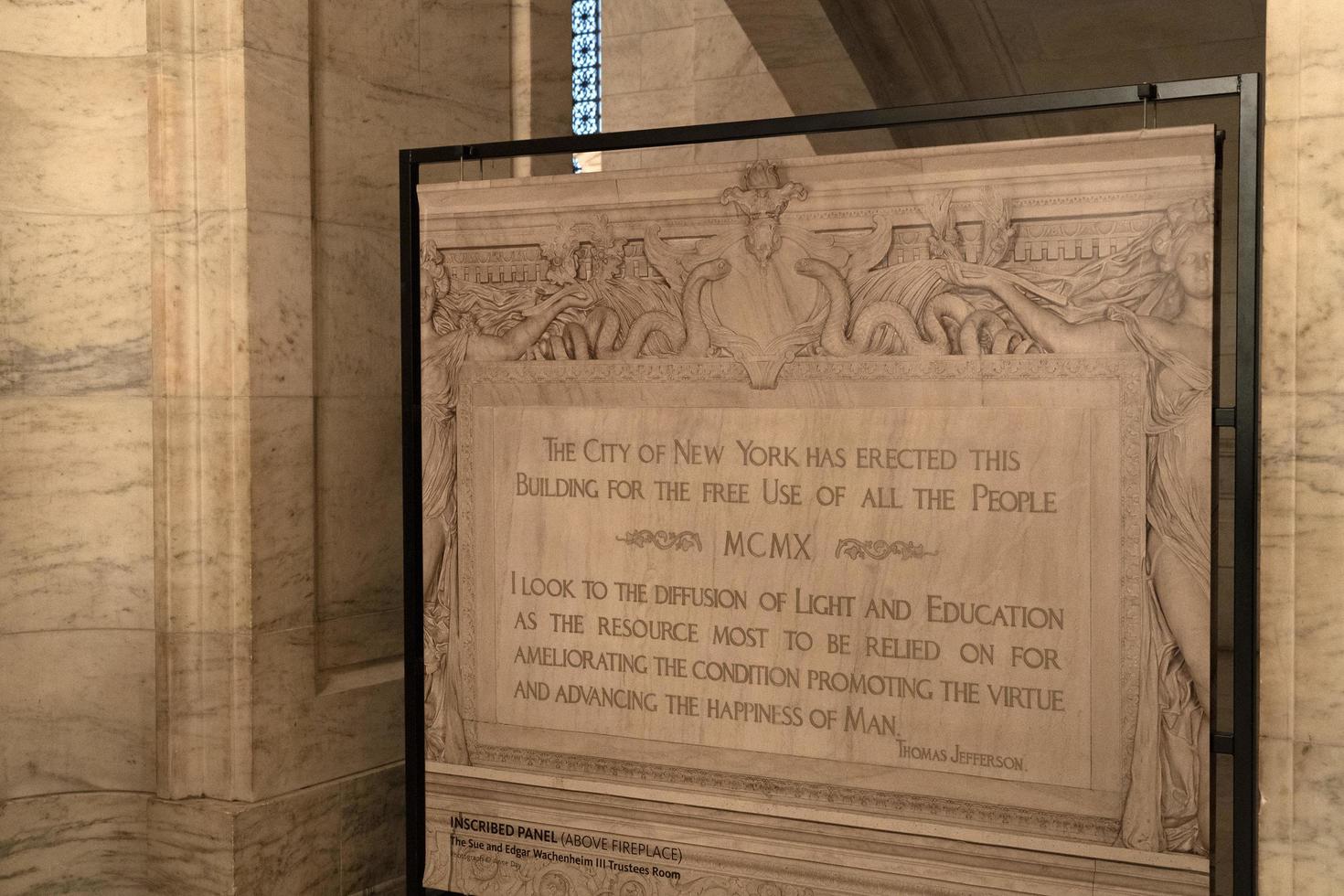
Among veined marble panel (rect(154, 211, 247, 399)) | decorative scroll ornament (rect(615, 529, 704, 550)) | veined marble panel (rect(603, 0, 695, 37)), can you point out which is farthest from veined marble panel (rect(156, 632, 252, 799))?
veined marble panel (rect(603, 0, 695, 37))

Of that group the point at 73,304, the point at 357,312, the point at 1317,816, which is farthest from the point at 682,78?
the point at 1317,816

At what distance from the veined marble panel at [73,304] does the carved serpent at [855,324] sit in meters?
1.87

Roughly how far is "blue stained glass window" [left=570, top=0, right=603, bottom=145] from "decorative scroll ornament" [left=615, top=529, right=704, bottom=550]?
654 centimetres

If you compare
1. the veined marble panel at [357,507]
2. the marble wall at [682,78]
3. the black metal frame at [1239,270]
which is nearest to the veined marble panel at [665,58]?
the marble wall at [682,78]

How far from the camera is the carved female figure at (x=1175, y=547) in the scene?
2549 mm

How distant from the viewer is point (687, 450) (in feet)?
9.96

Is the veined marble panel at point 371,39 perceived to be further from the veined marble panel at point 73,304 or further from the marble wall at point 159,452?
the veined marble panel at point 73,304

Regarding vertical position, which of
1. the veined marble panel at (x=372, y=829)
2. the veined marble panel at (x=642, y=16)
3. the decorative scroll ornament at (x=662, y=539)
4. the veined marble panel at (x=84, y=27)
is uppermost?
the veined marble panel at (x=642, y=16)

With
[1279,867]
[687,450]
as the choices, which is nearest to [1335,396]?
[1279,867]

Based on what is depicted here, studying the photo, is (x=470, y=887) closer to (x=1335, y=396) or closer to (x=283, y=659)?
(x=283, y=659)

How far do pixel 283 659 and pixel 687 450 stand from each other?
4.49ft

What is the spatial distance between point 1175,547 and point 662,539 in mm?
1149

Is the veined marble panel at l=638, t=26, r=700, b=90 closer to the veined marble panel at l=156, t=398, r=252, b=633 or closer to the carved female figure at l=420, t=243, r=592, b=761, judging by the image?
the carved female figure at l=420, t=243, r=592, b=761

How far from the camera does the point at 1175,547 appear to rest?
2.58 metres
